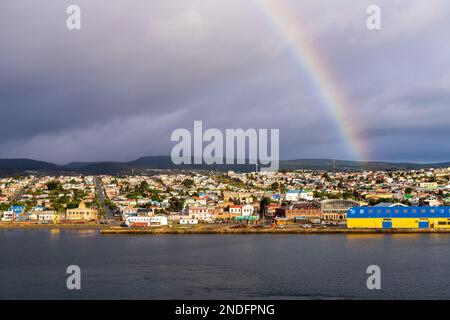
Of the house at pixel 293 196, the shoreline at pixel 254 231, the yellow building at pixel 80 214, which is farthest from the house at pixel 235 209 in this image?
the yellow building at pixel 80 214

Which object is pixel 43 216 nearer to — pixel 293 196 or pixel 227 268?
pixel 293 196

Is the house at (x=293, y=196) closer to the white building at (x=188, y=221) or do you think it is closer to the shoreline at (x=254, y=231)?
the white building at (x=188, y=221)

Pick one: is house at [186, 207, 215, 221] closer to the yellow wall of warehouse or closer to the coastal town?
the coastal town

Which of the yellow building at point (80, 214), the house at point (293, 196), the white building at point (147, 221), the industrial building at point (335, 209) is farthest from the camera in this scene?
the house at point (293, 196)

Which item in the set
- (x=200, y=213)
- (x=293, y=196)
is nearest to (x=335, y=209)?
(x=200, y=213)
